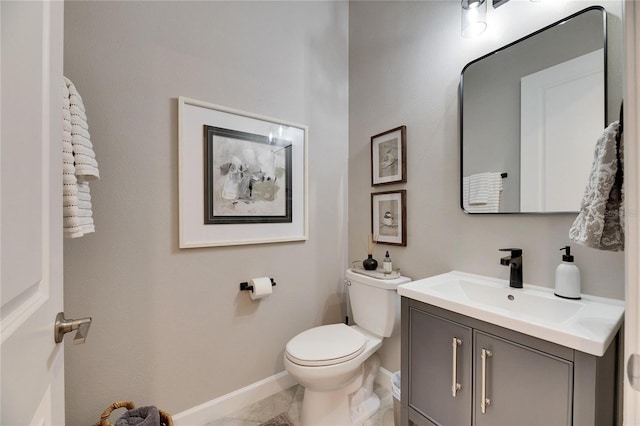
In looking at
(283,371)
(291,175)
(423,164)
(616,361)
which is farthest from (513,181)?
(283,371)

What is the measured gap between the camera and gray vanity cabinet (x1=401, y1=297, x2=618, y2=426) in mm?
768

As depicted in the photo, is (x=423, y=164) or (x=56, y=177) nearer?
(x=56, y=177)

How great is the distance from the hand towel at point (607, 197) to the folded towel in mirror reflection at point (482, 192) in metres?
0.49

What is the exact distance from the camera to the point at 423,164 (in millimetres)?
1605

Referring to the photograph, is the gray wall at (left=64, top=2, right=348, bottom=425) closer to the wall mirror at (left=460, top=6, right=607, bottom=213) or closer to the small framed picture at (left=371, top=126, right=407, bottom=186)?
the small framed picture at (left=371, top=126, right=407, bottom=186)

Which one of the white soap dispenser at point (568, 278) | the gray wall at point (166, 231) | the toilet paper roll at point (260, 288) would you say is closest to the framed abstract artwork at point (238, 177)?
the gray wall at point (166, 231)

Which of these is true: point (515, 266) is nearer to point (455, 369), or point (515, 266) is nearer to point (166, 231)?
point (455, 369)

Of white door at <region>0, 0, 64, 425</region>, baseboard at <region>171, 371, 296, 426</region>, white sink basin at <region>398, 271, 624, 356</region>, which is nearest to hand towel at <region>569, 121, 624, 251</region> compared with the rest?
white sink basin at <region>398, 271, 624, 356</region>

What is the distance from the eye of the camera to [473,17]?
4.26ft

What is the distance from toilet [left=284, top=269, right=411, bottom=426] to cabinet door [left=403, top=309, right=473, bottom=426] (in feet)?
1.08

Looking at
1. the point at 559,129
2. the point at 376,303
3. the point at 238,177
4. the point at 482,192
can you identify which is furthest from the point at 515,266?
the point at 238,177

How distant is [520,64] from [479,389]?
139cm

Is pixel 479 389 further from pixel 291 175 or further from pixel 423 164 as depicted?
pixel 291 175

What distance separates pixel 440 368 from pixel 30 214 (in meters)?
1.33
